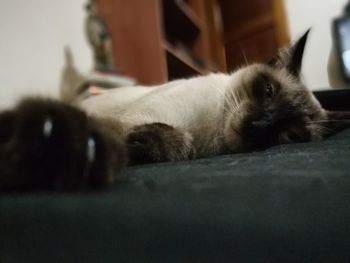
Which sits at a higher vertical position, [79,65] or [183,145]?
[79,65]

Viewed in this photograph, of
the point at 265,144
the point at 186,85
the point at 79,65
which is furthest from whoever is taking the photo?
the point at 79,65

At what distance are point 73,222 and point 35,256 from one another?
0.12ft

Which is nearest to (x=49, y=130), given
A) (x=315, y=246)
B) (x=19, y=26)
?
(x=315, y=246)

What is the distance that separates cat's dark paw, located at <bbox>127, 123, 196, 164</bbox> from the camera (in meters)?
0.70

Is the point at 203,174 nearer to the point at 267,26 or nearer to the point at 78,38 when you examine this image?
the point at 267,26

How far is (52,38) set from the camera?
186cm

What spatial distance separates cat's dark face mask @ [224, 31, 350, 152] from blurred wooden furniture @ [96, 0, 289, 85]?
0.06 metres

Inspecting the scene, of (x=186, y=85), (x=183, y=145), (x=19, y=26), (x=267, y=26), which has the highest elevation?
(x=19, y=26)

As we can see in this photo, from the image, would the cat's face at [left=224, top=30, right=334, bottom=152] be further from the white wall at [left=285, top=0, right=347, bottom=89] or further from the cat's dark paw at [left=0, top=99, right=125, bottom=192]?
the cat's dark paw at [left=0, top=99, right=125, bottom=192]

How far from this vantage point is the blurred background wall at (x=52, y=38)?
5.16 ft

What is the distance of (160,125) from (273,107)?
14.0 inches

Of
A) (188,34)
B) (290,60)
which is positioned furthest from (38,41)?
(188,34)

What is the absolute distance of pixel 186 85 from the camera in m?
1.21

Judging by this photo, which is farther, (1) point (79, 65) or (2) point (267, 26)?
(1) point (79, 65)
